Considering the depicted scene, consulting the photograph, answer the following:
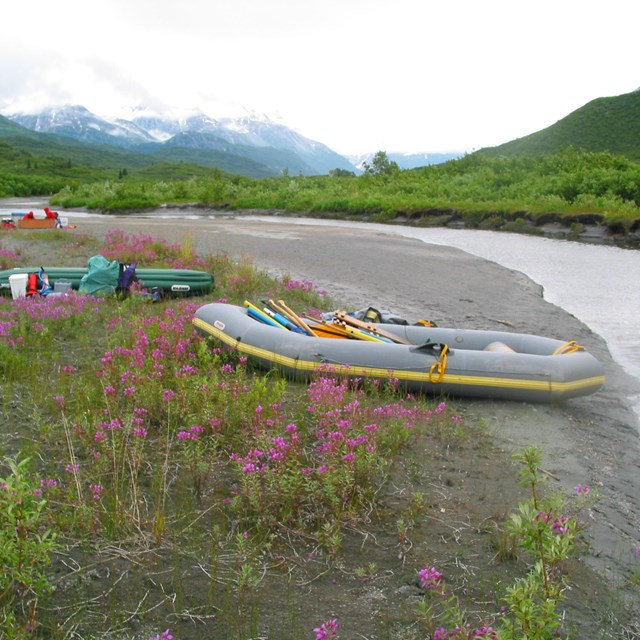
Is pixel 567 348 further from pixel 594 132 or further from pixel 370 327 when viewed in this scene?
pixel 594 132

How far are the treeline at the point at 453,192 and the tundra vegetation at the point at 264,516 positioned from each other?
19735 millimetres

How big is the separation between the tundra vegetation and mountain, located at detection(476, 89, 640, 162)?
162 feet

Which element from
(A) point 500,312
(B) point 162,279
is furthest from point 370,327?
(B) point 162,279

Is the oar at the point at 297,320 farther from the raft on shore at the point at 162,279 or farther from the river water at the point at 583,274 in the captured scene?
the river water at the point at 583,274

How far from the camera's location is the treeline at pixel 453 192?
25906 millimetres

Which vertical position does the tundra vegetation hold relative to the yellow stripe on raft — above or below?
below

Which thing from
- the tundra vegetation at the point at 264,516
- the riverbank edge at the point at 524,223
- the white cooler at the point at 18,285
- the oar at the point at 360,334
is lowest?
the tundra vegetation at the point at 264,516

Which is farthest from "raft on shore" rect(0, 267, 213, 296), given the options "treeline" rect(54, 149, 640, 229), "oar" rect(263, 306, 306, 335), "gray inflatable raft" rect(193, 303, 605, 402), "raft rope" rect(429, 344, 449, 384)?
"treeline" rect(54, 149, 640, 229)

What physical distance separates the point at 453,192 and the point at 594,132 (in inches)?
1210

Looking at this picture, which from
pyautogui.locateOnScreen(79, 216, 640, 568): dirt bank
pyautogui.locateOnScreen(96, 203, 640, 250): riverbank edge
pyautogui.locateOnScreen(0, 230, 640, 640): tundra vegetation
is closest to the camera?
pyautogui.locateOnScreen(0, 230, 640, 640): tundra vegetation

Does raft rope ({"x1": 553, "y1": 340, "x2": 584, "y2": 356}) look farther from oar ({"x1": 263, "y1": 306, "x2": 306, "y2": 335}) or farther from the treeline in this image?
the treeline

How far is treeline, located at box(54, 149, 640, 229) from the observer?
85.0 ft

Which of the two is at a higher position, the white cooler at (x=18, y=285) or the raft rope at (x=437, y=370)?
the white cooler at (x=18, y=285)

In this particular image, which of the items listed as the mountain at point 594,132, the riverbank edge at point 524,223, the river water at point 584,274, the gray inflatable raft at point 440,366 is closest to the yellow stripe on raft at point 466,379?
the gray inflatable raft at point 440,366
